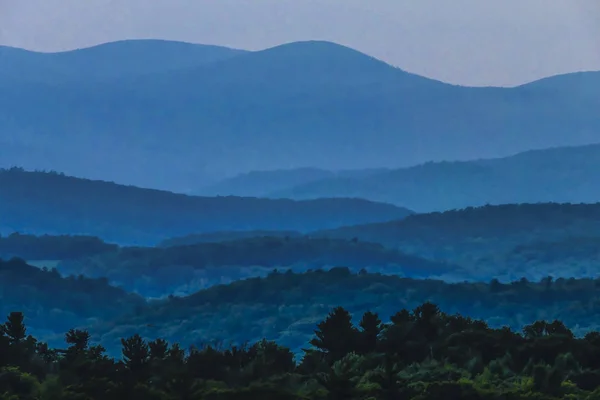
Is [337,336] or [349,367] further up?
[337,336]

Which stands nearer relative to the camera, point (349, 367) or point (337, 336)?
point (349, 367)


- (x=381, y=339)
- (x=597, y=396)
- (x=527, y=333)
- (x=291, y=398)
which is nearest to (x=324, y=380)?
(x=291, y=398)

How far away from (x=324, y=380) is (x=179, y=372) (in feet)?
14.0

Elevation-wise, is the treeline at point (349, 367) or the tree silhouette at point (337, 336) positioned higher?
the tree silhouette at point (337, 336)

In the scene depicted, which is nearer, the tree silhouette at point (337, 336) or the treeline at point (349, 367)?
the treeline at point (349, 367)

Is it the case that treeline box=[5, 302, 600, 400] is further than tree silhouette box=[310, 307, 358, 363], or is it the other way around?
tree silhouette box=[310, 307, 358, 363]

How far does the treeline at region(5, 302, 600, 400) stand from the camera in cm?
3941

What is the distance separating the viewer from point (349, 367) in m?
44.1

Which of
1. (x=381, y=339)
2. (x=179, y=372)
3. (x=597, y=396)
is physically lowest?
(x=597, y=396)

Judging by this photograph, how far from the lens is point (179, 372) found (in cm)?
4088

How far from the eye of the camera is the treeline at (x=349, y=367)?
3941 centimetres

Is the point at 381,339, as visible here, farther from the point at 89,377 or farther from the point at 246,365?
the point at 89,377

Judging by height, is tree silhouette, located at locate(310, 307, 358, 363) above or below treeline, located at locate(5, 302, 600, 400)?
above

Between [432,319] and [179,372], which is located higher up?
[432,319]
